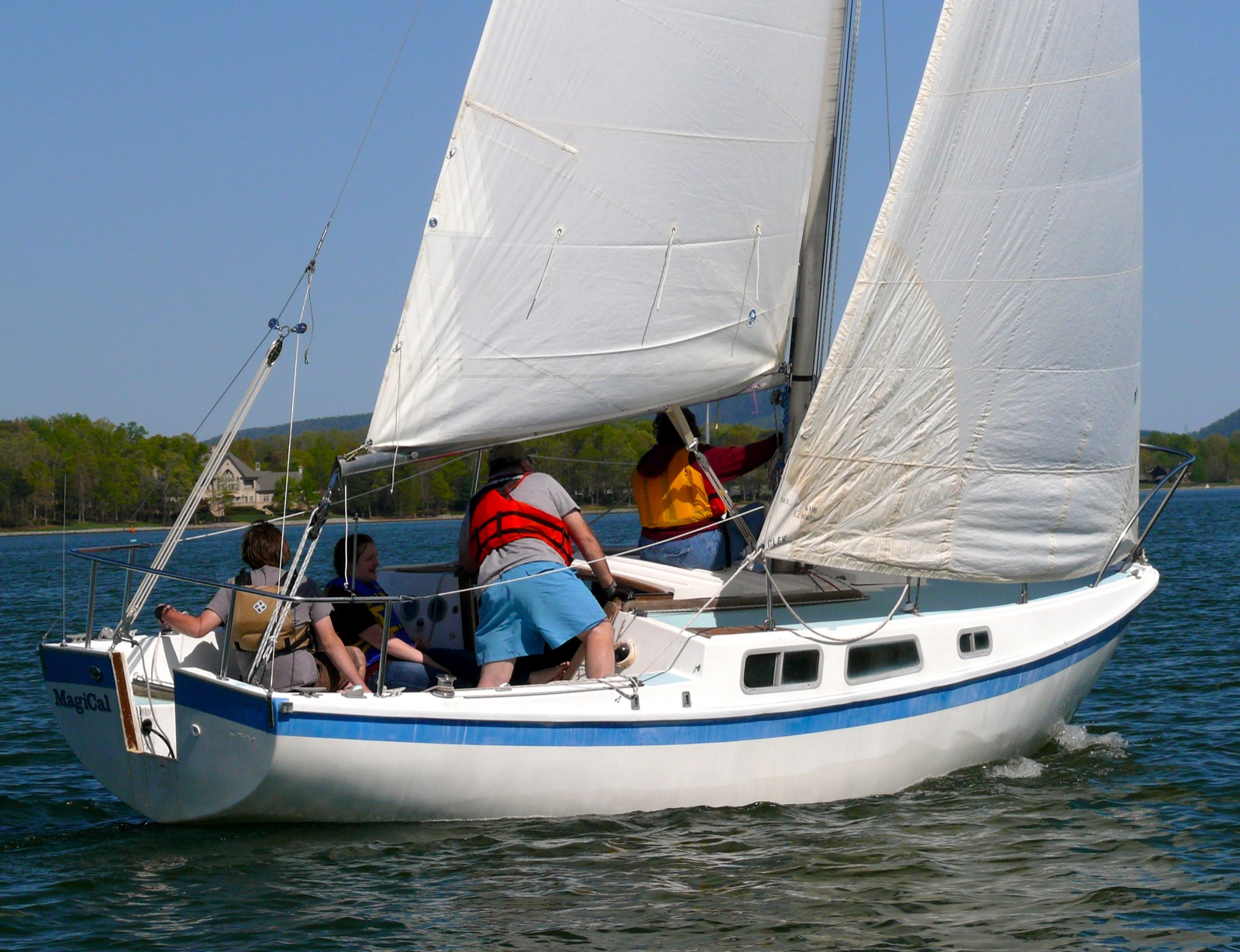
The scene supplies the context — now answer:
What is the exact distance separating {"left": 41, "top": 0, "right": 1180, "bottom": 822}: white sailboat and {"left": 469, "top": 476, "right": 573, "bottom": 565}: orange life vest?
13.2 inches

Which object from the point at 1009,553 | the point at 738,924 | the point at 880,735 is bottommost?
the point at 738,924

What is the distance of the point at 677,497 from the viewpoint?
9086 mm

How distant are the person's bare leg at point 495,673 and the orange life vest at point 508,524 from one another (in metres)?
0.64

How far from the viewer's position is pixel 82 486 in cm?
5550

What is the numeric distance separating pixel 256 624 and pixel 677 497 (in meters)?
3.02

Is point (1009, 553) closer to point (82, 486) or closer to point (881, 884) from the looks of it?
point (881, 884)

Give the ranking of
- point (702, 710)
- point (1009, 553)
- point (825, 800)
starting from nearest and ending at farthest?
1. point (702, 710)
2. point (825, 800)
3. point (1009, 553)

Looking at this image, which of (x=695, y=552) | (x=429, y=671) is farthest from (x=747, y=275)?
(x=429, y=671)

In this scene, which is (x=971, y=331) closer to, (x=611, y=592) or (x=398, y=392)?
(x=611, y=592)

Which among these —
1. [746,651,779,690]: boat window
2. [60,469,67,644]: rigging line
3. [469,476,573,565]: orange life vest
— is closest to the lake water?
[746,651,779,690]: boat window

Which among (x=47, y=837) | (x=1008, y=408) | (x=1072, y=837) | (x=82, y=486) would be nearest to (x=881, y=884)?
(x=1072, y=837)

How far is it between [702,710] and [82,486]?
5315cm

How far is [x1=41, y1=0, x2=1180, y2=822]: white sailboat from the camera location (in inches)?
291

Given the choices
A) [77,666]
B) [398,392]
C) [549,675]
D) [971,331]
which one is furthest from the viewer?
[971,331]
